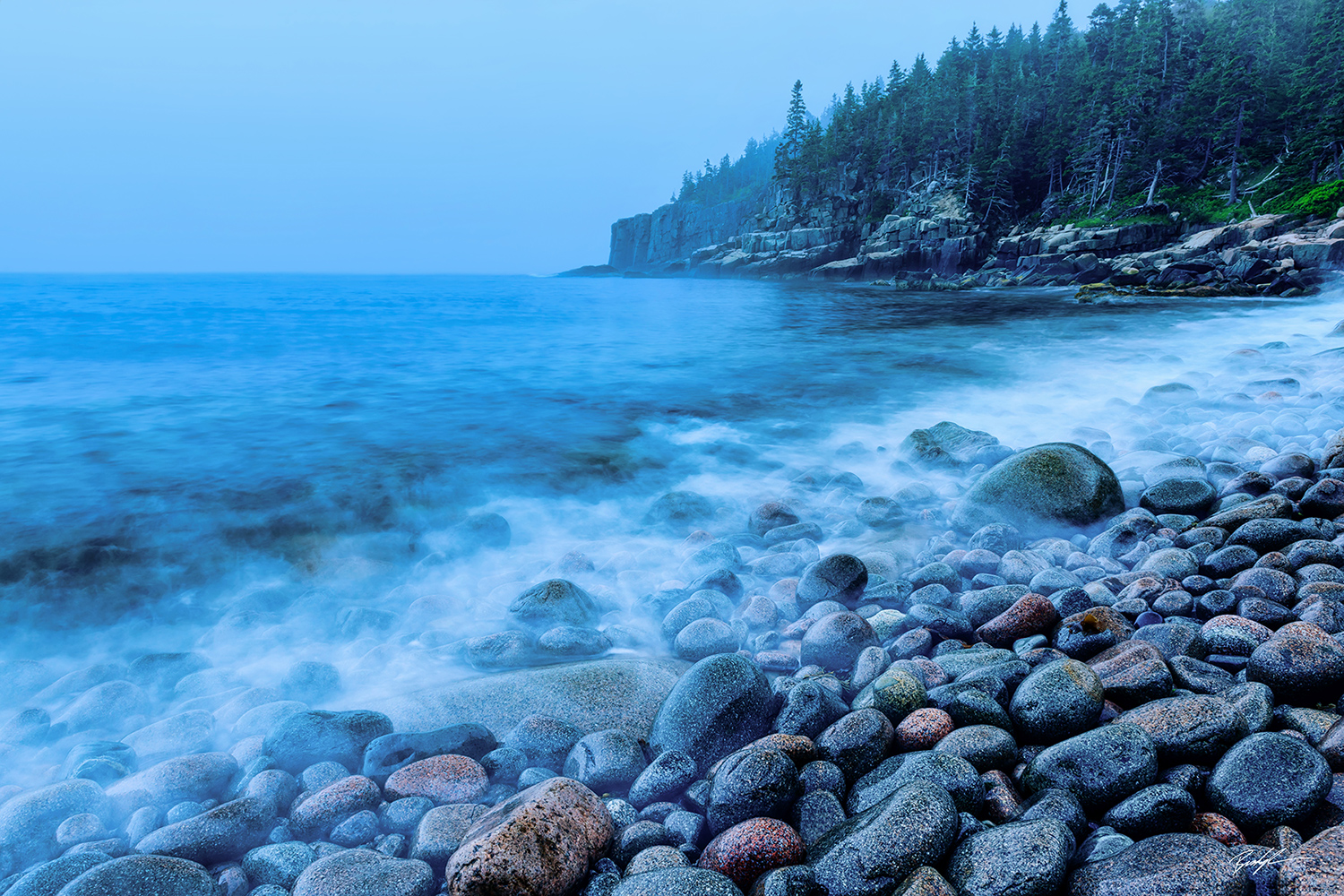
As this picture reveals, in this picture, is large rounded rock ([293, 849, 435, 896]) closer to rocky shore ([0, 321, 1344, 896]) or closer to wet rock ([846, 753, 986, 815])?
rocky shore ([0, 321, 1344, 896])

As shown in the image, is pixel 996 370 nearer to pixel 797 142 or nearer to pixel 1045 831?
pixel 1045 831

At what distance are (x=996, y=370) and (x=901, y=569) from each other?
11.8 metres

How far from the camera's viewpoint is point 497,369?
768 inches

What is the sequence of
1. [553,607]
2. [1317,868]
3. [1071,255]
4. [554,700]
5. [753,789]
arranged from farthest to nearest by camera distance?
[1071,255] < [553,607] < [554,700] < [753,789] < [1317,868]

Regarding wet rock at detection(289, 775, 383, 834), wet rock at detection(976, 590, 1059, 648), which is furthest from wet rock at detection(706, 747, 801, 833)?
wet rock at detection(976, 590, 1059, 648)

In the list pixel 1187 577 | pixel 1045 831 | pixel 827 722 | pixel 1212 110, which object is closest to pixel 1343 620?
pixel 1187 577

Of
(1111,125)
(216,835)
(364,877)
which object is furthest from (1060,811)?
(1111,125)

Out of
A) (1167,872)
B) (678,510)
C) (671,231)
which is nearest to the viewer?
(1167,872)

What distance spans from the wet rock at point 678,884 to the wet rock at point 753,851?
0.11 m

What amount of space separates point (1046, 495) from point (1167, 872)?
5039 mm

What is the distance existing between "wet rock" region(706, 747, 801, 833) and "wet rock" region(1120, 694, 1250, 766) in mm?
1490

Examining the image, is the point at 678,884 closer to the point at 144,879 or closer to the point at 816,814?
the point at 816,814

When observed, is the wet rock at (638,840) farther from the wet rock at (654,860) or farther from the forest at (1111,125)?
the forest at (1111,125)

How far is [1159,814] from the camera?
2.31 m
